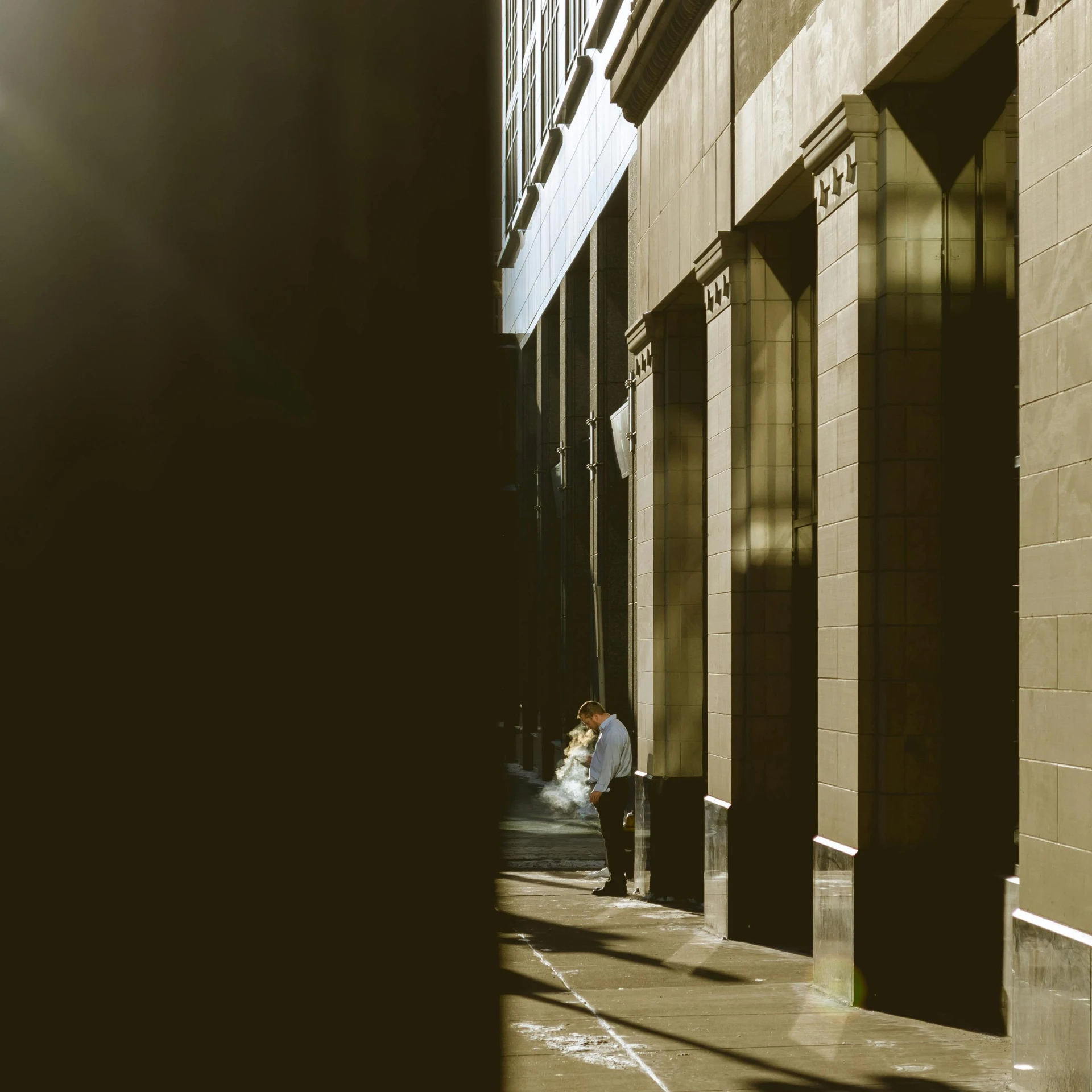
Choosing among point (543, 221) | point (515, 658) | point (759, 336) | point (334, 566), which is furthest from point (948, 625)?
point (515, 658)

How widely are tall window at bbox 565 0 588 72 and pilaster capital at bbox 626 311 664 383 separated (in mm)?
9529

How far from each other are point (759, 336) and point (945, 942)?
18.5 ft

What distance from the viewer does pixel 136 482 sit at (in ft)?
40.1

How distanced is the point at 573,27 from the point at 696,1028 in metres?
20.9

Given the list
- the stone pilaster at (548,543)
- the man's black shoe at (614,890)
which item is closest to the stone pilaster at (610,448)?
the stone pilaster at (548,543)

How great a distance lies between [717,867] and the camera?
13.6 metres

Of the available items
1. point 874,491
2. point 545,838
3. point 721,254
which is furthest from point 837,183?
point 545,838

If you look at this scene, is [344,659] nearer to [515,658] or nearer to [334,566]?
[334,566]

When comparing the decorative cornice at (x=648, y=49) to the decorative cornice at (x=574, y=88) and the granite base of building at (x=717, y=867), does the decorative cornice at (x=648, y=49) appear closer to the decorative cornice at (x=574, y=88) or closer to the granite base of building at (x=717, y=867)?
the decorative cornice at (x=574, y=88)

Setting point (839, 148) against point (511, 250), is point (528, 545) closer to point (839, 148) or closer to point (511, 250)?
point (511, 250)

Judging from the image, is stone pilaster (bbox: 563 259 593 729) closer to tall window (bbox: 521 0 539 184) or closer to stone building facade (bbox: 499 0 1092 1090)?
tall window (bbox: 521 0 539 184)

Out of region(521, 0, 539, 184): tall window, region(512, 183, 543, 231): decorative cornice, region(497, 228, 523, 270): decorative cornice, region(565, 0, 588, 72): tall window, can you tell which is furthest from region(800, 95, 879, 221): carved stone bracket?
region(497, 228, 523, 270): decorative cornice

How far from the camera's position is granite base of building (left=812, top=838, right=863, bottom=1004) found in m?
10.0

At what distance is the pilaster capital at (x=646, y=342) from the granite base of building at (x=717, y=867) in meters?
5.02
